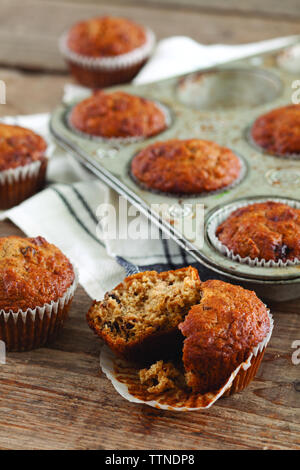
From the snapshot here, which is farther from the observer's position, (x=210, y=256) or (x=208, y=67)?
(x=208, y=67)

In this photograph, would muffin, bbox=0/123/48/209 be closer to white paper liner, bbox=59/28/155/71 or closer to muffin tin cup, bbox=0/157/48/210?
muffin tin cup, bbox=0/157/48/210

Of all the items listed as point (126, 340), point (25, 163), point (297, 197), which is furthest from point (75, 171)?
point (126, 340)

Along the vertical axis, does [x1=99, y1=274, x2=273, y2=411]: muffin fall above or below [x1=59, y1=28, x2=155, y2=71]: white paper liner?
below

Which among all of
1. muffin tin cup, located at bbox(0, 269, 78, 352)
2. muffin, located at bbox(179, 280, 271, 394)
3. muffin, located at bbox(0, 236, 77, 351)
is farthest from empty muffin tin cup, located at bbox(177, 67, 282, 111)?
muffin, located at bbox(179, 280, 271, 394)

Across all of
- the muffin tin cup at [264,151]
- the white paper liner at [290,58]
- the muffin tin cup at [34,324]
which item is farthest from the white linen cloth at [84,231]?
the white paper liner at [290,58]

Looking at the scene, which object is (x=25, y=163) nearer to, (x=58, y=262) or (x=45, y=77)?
(x=58, y=262)
